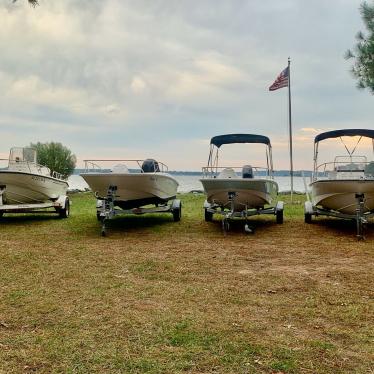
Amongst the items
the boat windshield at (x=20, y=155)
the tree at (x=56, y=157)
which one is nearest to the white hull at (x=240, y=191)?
the boat windshield at (x=20, y=155)

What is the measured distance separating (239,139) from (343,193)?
2980 mm

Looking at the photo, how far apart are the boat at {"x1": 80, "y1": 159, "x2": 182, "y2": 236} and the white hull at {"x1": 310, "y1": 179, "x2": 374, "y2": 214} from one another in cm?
326

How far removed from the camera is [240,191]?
9031 millimetres

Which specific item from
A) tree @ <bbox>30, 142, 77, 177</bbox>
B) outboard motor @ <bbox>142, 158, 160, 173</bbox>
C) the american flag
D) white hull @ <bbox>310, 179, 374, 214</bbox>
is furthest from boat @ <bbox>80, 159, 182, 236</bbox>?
tree @ <bbox>30, 142, 77, 177</bbox>

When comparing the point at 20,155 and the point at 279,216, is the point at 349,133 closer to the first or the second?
the point at 279,216

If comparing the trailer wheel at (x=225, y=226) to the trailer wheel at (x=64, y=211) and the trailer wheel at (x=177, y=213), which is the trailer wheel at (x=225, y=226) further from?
the trailer wheel at (x=64, y=211)

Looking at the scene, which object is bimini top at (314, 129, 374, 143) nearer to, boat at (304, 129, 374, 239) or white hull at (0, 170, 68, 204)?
boat at (304, 129, 374, 239)

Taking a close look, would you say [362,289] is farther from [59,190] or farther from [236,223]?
[59,190]

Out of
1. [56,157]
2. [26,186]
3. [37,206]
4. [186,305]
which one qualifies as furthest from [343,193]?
[56,157]

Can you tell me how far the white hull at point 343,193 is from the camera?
830cm

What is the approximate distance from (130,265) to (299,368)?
→ 346cm

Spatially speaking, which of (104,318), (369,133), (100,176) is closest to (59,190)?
(100,176)

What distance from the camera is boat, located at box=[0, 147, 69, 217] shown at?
10.1m

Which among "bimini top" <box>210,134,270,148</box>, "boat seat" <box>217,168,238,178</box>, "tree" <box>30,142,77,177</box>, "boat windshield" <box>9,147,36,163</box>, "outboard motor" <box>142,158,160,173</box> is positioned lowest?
"boat seat" <box>217,168,238,178</box>
